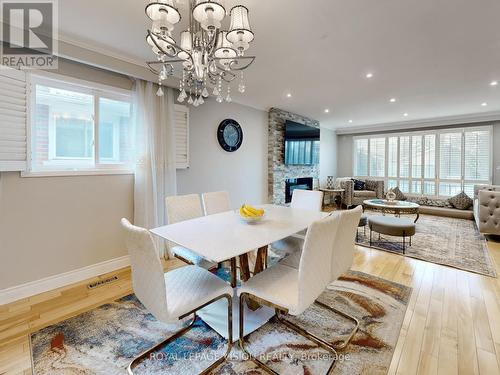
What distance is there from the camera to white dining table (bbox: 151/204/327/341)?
4.90 feet

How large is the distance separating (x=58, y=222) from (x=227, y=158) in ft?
8.37

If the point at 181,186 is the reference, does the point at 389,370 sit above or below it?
below

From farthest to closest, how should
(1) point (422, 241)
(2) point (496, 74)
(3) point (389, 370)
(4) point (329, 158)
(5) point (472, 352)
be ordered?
1. (4) point (329, 158)
2. (1) point (422, 241)
3. (2) point (496, 74)
4. (5) point (472, 352)
5. (3) point (389, 370)

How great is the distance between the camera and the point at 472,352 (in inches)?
63.3

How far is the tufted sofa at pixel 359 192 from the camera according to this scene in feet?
21.2

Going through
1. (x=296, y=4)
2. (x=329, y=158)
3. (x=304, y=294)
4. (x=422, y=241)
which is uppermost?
(x=296, y=4)

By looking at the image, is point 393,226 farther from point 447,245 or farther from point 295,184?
point 295,184

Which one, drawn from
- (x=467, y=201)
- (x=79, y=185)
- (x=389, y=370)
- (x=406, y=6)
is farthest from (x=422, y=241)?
(x=79, y=185)

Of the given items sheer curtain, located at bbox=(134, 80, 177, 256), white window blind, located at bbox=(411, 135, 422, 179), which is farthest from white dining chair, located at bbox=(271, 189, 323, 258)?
white window blind, located at bbox=(411, 135, 422, 179)

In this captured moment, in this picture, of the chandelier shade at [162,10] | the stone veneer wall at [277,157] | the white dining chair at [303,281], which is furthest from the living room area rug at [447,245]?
the chandelier shade at [162,10]

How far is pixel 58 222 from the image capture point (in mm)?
2467

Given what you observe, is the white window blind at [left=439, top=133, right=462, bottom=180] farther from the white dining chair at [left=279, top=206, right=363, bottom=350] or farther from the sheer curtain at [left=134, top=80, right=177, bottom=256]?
the sheer curtain at [left=134, top=80, right=177, bottom=256]

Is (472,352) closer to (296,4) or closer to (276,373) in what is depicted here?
(276,373)

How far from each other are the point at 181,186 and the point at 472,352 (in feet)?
11.3
